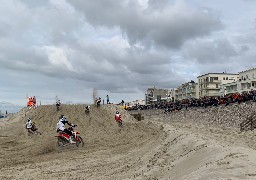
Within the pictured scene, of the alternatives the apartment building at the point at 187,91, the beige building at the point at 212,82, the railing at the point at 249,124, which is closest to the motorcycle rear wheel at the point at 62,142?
the railing at the point at 249,124

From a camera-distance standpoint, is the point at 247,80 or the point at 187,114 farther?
the point at 247,80

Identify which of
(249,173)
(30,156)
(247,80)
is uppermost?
(247,80)

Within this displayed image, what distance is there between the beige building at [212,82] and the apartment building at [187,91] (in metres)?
5.18

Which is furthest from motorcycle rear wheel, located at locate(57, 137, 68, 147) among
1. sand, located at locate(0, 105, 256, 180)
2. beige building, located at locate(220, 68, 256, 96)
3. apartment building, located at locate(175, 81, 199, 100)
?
apartment building, located at locate(175, 81, 199, 100)

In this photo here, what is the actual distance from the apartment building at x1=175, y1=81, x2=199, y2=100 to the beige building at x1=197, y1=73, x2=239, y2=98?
5176 mm

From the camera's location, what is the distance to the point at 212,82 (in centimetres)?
11625

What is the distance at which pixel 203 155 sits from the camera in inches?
399

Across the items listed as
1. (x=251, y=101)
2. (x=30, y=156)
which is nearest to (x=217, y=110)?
(x=251, y=101)

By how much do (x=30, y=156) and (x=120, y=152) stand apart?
4505 mm

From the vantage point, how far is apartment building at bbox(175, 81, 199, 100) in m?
127

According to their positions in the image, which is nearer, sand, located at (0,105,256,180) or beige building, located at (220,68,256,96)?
sand, located at (0,105,256,180)

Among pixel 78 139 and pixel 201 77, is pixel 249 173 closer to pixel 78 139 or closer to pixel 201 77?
pixel 78 139

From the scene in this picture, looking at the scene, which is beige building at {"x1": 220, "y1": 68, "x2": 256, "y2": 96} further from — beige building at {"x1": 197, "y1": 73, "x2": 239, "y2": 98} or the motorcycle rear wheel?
the motorcycle rear wheel

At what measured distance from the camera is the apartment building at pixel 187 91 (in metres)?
127
